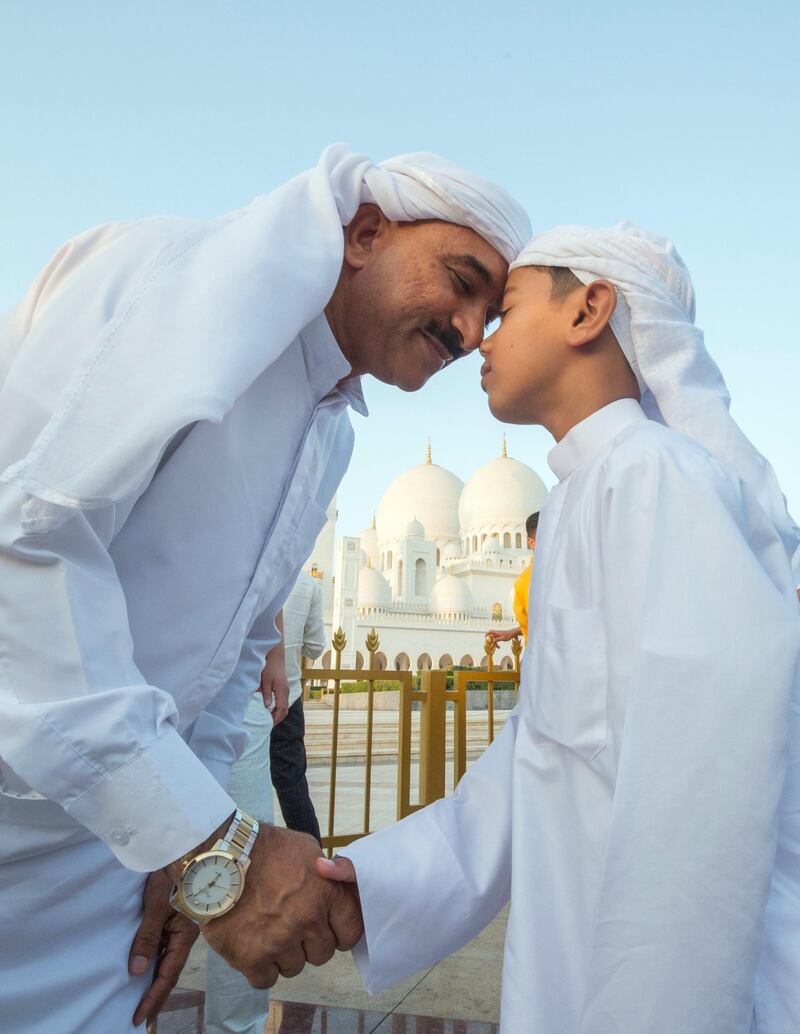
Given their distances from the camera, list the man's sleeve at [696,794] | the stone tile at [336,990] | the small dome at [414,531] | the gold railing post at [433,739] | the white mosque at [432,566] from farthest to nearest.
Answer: the small dome at [414,531]
the white mosque at [432,566]
the gold railing post at [433,739]
the stone tile at [336,990]
the man's sleeve at [696,794]

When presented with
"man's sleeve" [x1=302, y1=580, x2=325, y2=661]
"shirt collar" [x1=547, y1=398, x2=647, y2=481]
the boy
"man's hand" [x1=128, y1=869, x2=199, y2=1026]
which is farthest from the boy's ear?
"man's sleeve" [x1=302, y1=580, x2=325, y2=661]

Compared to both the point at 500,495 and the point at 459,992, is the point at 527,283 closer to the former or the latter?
the point at 459,992

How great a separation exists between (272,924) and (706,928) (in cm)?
61

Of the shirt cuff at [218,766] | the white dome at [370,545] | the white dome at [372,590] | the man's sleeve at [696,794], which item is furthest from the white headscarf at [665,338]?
the white dome at [370,545]

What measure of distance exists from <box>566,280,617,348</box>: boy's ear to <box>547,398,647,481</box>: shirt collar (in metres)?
0.13

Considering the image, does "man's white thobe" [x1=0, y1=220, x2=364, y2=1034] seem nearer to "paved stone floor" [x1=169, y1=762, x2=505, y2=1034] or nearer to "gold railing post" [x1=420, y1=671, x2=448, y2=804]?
"paved stone floor" [x1=169, y1=762, x2=505, y2=1034]

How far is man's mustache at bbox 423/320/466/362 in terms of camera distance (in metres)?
1.73

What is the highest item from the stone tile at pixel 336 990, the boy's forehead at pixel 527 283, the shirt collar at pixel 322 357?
the boy's forehead at pixel 527 283

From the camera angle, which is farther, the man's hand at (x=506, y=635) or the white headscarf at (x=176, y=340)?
the man's hand at (x=506, y=635)

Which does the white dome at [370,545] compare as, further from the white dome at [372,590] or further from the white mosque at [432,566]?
the white dome at [372,590]

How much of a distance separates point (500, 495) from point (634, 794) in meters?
31.5

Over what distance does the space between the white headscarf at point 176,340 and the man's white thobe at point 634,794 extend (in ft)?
1.87

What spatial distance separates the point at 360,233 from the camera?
1.76 meters

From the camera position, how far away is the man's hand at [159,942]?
4.55ft
